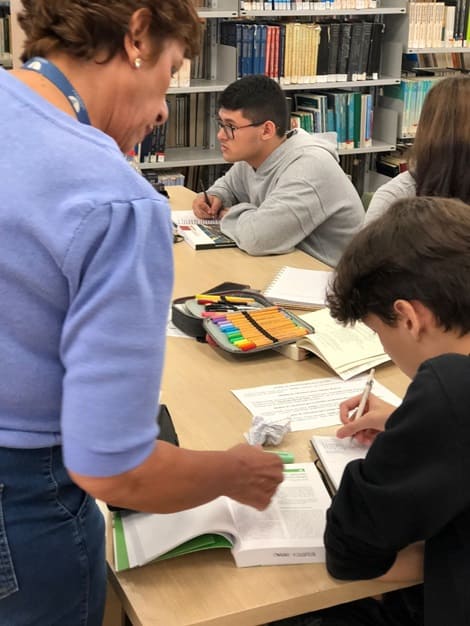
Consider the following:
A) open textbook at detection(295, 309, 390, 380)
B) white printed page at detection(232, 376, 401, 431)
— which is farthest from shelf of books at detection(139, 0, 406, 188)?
white printed page at detection(232, 376, 401, 431)

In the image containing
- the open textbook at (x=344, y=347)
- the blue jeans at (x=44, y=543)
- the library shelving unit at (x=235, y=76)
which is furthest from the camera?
the library shelving unit at (x=235, y=76)

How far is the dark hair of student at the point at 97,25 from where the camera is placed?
781 mm

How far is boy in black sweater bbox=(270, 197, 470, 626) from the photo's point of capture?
0.99 metres

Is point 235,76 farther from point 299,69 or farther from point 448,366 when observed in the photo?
point 448,366

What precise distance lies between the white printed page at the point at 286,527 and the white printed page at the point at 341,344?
477 mm

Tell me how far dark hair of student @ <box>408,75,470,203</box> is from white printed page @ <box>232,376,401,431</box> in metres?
0.81

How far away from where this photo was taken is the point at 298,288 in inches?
84.0

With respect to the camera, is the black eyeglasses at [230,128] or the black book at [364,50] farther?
the black book at [364,50]

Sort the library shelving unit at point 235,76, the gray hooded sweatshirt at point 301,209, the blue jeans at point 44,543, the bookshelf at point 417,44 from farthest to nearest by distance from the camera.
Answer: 1. the bookshelf at point 417,44
2. the library shelving unit at point 235,76
3. the gray hooded sweatshirt at point 301,209
4. the blue jeans at point 44,543

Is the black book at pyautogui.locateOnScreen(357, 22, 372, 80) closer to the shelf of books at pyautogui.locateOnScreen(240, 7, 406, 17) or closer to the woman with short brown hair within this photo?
the shelf of books at pyautogui.locateOnScreen(240, 7, 406, 17)

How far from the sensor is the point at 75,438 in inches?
27.9

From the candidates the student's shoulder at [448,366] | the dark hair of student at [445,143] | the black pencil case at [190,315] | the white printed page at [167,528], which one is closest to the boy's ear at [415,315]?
the student's shoulder at [448,366]

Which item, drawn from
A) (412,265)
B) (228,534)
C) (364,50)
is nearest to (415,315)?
(412,265)

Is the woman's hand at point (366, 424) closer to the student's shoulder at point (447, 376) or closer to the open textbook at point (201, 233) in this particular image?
the student's shoulder at point (447, 376)
